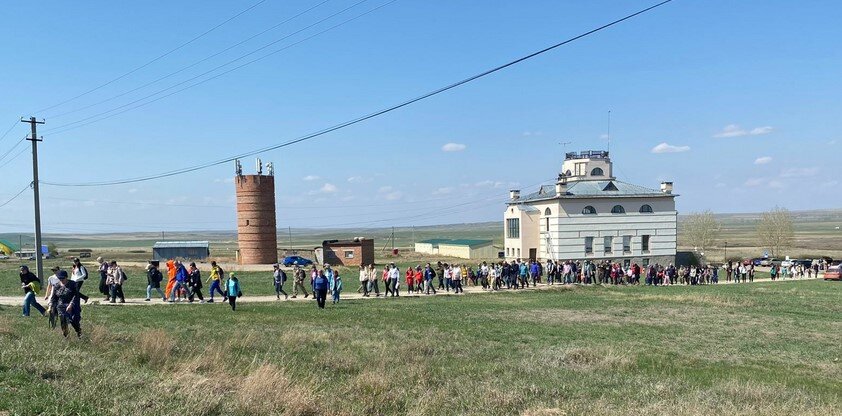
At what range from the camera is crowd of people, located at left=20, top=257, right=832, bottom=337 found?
14398mm

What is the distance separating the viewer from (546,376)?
37.9 feet

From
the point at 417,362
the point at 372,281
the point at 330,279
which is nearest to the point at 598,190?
the point at 372,281

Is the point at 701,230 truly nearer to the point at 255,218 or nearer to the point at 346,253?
the point at 346,253

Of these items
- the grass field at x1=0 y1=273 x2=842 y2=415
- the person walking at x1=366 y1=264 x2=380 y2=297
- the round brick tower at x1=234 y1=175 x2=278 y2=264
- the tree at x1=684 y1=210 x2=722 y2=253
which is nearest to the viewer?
the grass field at x1=0 y1=273 x2=842 y2=415

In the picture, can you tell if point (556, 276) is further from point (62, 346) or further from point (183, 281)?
point (62, 346)

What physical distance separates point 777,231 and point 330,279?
76.4 m

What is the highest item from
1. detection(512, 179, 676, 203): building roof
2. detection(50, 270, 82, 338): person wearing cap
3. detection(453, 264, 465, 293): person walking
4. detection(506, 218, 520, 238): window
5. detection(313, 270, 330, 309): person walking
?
detection(512, 179, 676, 203): building roof

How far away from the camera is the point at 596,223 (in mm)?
52594

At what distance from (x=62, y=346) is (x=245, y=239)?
4846cm

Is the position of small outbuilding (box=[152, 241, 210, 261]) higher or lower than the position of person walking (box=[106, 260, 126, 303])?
lower

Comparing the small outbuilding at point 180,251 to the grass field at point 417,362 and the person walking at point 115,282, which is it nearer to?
the person walking at point 115,282

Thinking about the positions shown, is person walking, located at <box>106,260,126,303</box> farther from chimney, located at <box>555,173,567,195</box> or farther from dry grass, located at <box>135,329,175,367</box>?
chimney, located at <box>555,173,567,195</box>

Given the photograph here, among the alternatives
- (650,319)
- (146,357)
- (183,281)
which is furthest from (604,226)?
(146,357)

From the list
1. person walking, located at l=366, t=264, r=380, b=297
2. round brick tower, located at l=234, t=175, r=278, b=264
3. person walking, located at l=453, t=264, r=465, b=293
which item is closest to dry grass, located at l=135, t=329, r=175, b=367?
person walking, located at l=366, t=264, r=380, b=297
